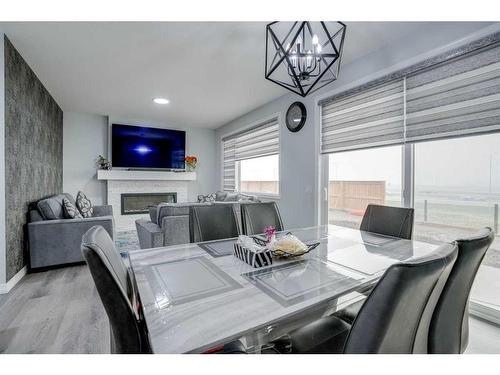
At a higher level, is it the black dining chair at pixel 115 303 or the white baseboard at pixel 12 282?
the black dining chair at pixel 115 303

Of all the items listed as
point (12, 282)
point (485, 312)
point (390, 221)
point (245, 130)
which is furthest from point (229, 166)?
point (485, 312)

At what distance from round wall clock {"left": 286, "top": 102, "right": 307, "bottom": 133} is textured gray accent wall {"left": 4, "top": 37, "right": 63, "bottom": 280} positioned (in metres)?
3.26

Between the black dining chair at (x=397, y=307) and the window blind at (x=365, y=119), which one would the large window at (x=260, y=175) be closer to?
the window blind at (x=365, y=119)

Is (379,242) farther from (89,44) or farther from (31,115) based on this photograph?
(31,115)

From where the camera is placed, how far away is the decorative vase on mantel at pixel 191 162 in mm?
6059

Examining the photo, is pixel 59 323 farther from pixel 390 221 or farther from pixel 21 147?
pixel 390 221

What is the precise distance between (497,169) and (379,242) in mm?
1173

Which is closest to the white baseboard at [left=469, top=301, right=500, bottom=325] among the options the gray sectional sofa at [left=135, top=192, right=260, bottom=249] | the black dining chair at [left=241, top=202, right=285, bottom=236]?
the black dining chair at [left=241, top=202, right=285, bottom=236]

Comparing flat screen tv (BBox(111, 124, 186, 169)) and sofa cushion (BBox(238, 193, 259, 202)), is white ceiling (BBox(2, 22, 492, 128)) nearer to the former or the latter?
flat screen tv (BBox(111, 124, 186, 169))

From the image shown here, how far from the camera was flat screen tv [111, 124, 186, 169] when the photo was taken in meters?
5.36

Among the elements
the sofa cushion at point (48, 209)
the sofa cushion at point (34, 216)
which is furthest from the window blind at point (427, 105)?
the sofa cushion at point (34, 216)

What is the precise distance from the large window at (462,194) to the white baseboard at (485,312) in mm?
33
